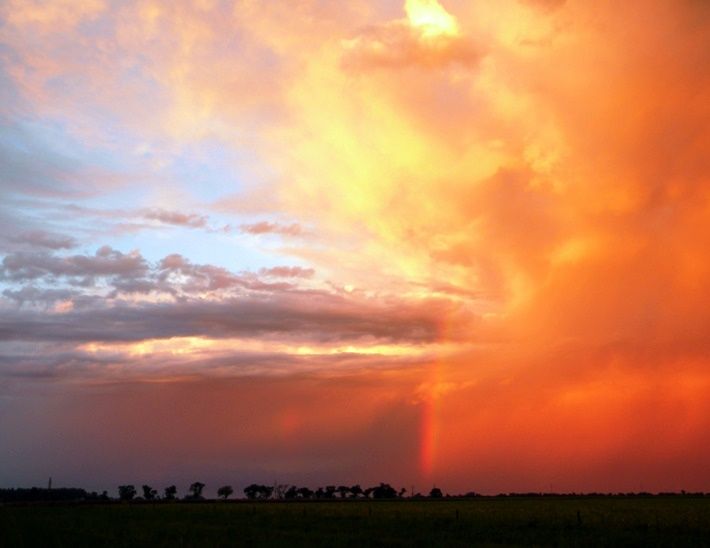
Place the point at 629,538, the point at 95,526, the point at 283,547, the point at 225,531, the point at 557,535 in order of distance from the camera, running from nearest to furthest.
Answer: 1. the point at 283,547
2. the point at 629,538
3. the point at 557,535
4. the point at 225,531
5. the point at 95,526

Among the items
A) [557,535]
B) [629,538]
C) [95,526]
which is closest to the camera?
[629,538]

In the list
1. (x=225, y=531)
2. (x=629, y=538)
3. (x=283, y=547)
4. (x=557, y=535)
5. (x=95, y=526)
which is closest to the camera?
(x=283, y=547)

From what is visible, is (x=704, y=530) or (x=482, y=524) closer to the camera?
(x=704, y=530)

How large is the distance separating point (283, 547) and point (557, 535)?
17.8m

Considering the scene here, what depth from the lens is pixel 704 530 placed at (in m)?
44.6

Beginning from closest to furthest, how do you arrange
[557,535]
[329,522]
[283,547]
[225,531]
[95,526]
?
1. [283,547]
2. [557,535]
3. [225,531]
4. [95,526]
5. [329,522]

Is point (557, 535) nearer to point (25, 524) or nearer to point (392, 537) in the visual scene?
point (392, 537)

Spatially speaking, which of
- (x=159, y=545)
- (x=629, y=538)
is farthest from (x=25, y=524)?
(x=629, y=538)

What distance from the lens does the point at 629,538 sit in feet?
132

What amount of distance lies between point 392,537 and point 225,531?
1261 centimetres

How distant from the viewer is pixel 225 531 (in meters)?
47.9

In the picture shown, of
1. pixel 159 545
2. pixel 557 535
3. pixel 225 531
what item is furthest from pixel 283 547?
pixel 557 535

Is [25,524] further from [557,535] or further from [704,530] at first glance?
[704,530]

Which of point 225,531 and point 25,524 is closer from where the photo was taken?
point 225,531
